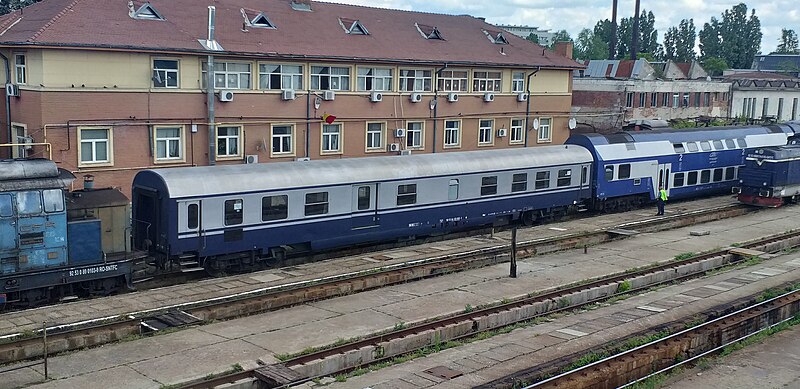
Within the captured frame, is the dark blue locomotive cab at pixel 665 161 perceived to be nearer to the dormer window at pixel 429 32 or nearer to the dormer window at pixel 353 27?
the dormer window at pixel 429 32

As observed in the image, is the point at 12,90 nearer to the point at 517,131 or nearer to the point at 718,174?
the point at 517,131

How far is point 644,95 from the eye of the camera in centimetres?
5806

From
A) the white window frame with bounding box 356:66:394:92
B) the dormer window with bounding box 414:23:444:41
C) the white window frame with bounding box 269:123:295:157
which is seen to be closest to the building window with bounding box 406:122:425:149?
the white window frame with bounding box 356:66:394:92

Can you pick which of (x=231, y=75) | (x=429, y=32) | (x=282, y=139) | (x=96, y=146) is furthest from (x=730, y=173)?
(x=96, y=146)

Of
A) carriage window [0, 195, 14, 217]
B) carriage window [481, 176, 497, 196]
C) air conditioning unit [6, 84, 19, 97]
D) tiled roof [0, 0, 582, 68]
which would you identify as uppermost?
tiled roof [0, 0, 582, 68]

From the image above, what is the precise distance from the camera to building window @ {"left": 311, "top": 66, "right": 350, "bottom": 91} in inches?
1336

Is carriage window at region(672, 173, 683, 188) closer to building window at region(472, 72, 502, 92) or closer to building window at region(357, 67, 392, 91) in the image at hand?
building window at region(472, 72, 502, 92)

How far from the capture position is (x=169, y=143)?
2980 centimetres

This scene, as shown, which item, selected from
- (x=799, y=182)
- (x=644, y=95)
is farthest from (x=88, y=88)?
(x=644, y=95)

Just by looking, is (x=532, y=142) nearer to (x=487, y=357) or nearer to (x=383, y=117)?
(x=383, y=117)

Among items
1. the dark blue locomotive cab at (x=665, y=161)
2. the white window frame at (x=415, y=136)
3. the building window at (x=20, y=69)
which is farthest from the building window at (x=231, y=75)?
the dark blue locomotive cab at (x=665, y=161)

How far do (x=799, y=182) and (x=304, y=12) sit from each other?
24.8 metres

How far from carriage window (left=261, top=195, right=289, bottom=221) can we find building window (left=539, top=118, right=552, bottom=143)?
2396cm

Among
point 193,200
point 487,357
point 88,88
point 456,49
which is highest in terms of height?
point 456,49
